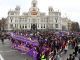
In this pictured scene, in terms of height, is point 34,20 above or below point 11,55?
above

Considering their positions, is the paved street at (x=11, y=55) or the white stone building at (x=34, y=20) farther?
the white stone building at (x=34, y=20)

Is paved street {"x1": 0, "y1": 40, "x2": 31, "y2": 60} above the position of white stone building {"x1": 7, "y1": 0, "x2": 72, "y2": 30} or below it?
below

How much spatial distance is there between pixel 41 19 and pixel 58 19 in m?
9.23

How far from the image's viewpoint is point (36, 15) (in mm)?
165250

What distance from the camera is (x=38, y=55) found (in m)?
18.5

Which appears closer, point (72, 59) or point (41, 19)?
point (72, 59)

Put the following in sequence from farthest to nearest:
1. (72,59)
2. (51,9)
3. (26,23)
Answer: (51,9), (26,23), (72,59)

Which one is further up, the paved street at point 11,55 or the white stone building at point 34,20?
the white stone building at point 34,20

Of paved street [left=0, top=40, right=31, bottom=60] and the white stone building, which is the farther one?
the white stone building

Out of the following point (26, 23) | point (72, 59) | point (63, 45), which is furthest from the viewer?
point (26, 23)

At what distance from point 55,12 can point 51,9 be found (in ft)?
19.4

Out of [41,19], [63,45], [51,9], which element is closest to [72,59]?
[63,45]

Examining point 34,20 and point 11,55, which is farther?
point 34,20

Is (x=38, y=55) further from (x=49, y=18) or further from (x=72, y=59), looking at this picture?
(x=49, y=18)
